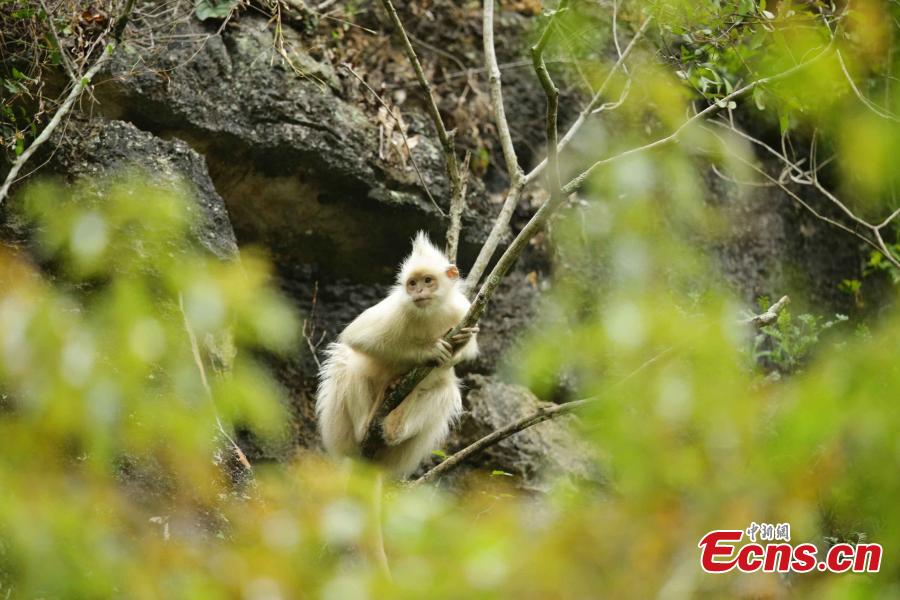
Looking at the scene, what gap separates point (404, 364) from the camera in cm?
505

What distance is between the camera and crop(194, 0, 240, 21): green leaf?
6.13 meters

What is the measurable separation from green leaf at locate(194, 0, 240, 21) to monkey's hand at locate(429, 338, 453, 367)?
9.60 ft

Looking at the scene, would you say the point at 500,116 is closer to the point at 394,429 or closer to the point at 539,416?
the point at 539,416

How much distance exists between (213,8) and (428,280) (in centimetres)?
256

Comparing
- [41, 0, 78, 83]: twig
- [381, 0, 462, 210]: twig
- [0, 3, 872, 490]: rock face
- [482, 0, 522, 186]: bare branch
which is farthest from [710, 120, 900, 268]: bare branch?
[41, 0, 78, 83]: twig

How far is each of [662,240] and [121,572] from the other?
18.4 feet

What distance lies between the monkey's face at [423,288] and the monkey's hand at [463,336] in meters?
0.41

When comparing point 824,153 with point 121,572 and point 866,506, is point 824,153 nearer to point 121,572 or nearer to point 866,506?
point 866,506

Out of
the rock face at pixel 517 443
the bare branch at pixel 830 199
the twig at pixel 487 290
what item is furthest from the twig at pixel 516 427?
the bare branch at pixel 830 199

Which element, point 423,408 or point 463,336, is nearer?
point 463,336

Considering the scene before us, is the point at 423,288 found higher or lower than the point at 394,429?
higher

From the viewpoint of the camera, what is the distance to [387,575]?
5.40 feet

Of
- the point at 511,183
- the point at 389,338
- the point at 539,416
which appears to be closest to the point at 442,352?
the point at 389,338

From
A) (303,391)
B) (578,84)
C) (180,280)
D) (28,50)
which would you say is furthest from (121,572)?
(578,84)
